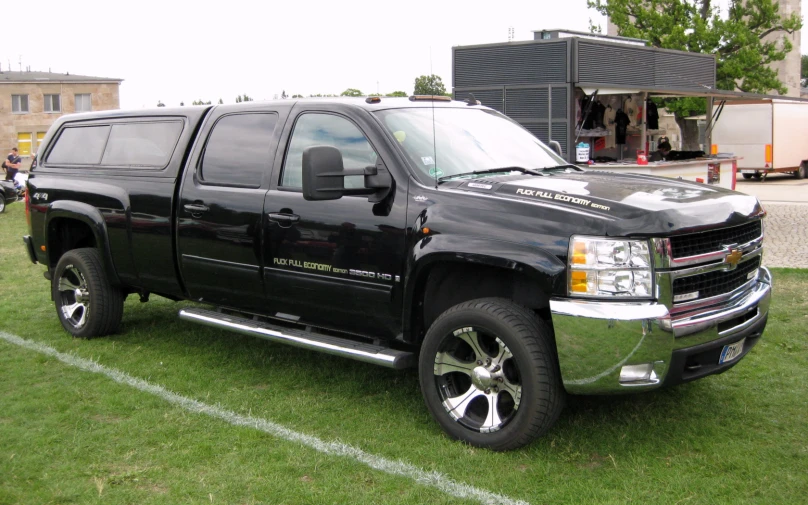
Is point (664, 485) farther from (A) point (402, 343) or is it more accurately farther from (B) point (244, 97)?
(B) point (244, 97)

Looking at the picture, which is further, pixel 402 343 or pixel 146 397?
pixel 146 397

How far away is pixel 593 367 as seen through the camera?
4215mm

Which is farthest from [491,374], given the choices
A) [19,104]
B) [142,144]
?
[19,104]

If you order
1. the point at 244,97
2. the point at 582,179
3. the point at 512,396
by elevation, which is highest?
the point at 244,97

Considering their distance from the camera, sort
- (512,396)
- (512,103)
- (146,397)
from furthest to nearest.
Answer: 1. (512,103)
2. (146,397)
3. (512,396)

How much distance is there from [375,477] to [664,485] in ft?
4.68

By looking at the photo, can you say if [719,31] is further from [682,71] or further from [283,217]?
[283,217]

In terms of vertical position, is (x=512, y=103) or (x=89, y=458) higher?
(x=512, y=103)

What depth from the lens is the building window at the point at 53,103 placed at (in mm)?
68625

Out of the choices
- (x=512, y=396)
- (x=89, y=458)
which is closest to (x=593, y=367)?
(x=512, y=396)

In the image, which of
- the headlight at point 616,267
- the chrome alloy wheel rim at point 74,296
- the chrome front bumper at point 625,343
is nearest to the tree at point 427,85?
the headlight at point 616,267

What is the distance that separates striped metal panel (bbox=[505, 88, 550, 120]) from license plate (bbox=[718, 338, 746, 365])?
9735 millimetres

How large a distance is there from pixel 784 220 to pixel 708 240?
12725 mm

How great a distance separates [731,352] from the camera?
15.2ft
